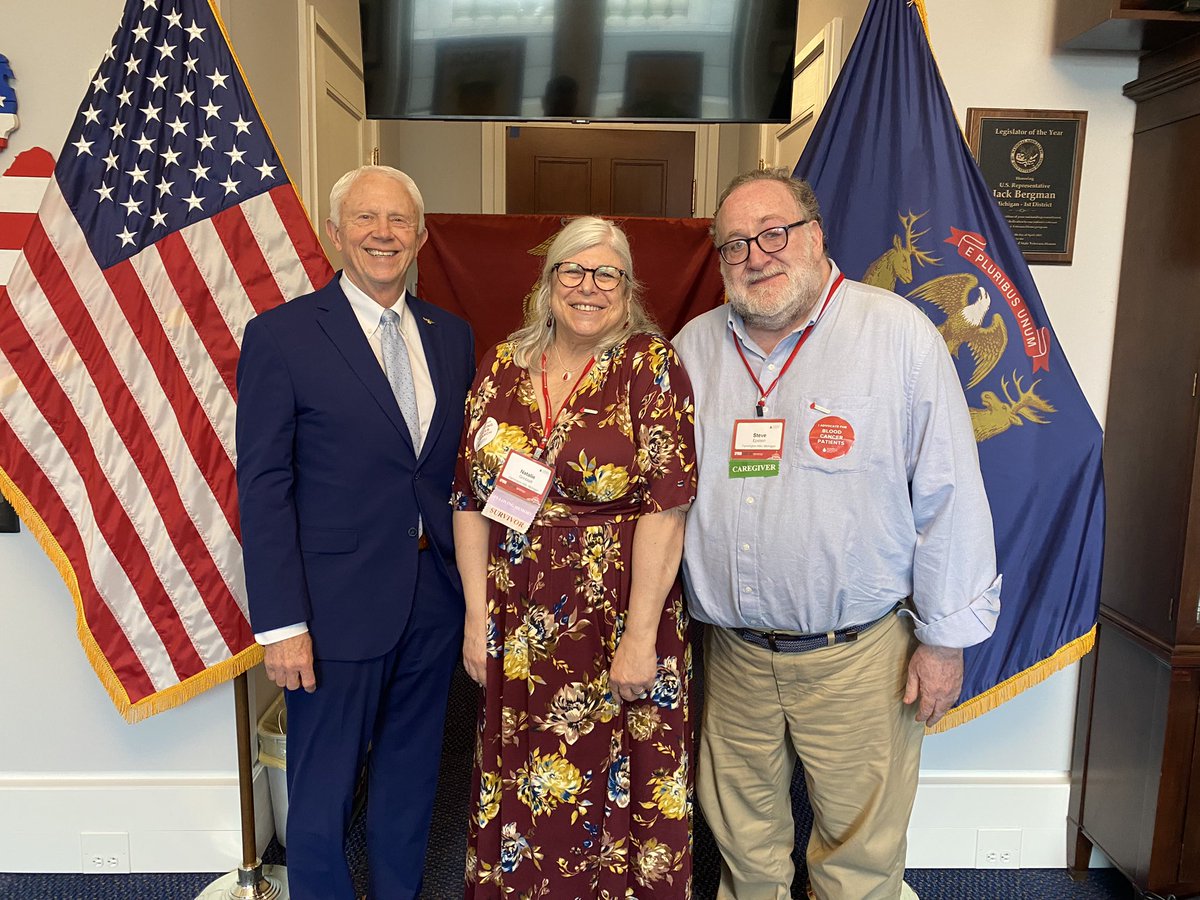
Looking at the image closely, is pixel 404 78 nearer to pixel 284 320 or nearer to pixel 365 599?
pixel 284 320

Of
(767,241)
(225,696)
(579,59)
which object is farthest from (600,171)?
(225,696)

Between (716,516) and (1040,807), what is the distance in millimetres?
1477

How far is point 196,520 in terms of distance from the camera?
1949 mm

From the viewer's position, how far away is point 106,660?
1957mm

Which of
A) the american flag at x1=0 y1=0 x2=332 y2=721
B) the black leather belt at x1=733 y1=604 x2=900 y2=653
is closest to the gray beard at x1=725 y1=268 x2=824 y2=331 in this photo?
the black leather belt at x1=733 y1=604 x2=900 y2=653

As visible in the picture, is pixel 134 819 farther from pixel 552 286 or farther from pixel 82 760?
pixel 552 286

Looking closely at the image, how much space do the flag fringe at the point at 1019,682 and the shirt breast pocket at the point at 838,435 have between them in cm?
87

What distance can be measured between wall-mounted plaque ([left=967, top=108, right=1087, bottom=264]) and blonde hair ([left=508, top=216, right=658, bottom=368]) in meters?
1.06

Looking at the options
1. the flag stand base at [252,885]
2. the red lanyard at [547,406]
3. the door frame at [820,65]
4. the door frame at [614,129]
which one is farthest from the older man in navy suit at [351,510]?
the door frame at [614,129]

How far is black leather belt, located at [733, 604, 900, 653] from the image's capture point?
5.41 ft

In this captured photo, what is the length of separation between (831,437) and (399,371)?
857 mm

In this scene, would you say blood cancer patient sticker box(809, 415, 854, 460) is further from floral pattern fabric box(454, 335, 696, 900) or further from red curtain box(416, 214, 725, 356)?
red curtain box(416, 214, 725, 356)

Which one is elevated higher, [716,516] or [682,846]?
[716,516]

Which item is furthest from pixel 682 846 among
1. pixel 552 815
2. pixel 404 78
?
pixel 404 78
